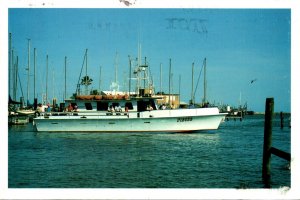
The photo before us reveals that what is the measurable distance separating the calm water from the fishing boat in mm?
2804

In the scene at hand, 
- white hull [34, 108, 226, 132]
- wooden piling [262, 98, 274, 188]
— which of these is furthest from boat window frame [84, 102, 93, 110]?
wooden piling [262, 98, 274, 188]

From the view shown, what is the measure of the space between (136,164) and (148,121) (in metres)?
12.5

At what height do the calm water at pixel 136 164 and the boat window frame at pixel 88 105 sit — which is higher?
the boat window frame at pixel 88 105

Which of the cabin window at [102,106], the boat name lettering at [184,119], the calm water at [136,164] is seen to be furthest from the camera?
the cabin window at [102,106]

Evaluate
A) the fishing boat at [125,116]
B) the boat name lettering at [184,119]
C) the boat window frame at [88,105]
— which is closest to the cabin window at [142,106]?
the fishing boat at [125,116]

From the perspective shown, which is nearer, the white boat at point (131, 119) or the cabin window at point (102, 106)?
the white boat at point (131, 119)

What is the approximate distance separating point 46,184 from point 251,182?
6752 millimetres

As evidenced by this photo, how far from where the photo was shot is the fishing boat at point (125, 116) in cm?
3073

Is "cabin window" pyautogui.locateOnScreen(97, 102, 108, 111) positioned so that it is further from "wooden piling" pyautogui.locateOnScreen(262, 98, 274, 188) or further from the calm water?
"wooden piling" pyautogui.locateOnScreen(262, 98, 274, 188)

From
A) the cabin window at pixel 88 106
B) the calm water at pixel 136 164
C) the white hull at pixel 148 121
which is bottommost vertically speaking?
the calm water at pixel 136 164

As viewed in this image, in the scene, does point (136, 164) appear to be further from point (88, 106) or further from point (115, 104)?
point (88, 106)

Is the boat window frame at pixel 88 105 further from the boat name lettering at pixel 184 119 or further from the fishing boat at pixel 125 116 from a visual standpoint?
the boat name lettering at pixel 184 119

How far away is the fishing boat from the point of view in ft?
101
